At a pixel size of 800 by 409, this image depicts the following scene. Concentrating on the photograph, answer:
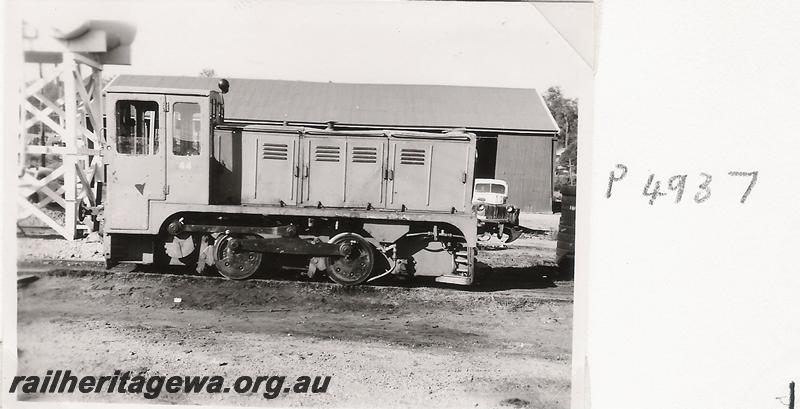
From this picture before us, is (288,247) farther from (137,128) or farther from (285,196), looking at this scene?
(137,128)

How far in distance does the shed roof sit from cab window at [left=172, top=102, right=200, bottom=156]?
33cm

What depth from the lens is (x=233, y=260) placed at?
4.93 meters

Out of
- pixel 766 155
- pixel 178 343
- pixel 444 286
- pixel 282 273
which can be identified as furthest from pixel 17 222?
pixel 766 155

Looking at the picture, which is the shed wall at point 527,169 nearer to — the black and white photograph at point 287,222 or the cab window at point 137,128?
the black and white photograph at point 287,222

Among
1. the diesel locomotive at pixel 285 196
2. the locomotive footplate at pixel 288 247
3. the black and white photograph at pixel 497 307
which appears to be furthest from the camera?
the locomotive footplate at pixel 288 247

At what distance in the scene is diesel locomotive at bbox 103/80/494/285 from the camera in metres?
4.78

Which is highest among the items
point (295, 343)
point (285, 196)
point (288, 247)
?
point (285, 196)

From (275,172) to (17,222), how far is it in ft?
6.96

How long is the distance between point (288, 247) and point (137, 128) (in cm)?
167

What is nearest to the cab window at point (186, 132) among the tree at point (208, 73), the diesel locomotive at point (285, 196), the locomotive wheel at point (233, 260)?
the diesel locomotive at point (285, 196)

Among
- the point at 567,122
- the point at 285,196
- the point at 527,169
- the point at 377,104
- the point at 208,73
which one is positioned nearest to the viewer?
the point at 567,122

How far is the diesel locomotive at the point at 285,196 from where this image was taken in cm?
478

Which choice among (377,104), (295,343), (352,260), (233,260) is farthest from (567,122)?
(233,260)

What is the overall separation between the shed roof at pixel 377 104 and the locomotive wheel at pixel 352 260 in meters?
1.05
